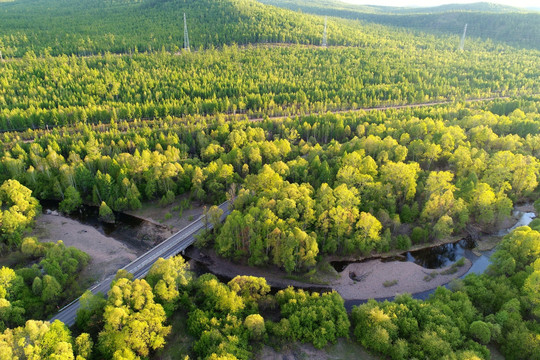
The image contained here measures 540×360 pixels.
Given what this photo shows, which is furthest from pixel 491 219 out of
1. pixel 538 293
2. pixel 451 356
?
pixel 451 356

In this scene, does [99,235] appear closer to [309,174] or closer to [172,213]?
[172,213]

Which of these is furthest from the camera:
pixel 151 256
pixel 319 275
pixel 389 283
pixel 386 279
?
pixel 151 256

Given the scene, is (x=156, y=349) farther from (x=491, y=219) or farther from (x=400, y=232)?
(x=491, y=219)

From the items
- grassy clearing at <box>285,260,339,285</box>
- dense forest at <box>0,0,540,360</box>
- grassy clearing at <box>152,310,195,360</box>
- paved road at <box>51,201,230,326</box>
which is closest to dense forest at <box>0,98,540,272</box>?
dense forest at <box>0,0,540,360</box>

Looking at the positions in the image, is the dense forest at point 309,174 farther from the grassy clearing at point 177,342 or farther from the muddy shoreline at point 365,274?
the grassy clearing at point 177,342

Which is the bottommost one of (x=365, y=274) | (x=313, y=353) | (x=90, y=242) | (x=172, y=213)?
(x=90, y=242)

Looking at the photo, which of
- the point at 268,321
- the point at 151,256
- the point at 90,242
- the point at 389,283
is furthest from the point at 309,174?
the point at 90,242
